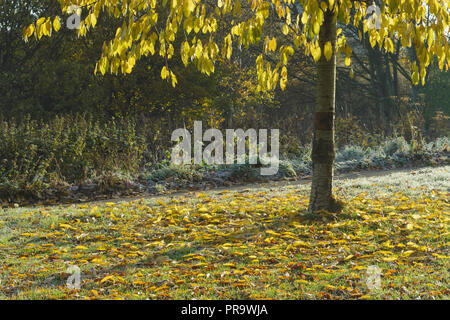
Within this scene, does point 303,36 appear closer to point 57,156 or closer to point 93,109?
point 57,156

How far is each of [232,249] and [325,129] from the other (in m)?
2.08

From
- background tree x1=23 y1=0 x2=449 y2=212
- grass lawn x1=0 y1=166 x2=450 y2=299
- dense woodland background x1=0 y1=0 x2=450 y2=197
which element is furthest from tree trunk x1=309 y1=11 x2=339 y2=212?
dense woodland background x1=0 y1=0 x2=450 y2=197

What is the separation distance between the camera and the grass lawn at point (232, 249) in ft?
12.1

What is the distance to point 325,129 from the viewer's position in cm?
601

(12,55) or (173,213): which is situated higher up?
(12,55)

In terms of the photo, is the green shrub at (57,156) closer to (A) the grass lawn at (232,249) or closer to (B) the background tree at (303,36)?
(A) the grass lawn at (232,249)

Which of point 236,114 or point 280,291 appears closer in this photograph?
point 280,291

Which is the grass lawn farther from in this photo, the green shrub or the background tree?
the green shrub

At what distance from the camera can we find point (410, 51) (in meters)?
22.9

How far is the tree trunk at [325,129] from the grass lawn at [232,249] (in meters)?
0.24

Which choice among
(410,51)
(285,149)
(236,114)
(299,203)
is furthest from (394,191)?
(410,51)

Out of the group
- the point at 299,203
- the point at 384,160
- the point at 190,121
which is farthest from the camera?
the point at 190,121

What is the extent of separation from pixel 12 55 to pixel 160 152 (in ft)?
20.2

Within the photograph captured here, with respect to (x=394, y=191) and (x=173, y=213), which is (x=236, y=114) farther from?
(x=173, y=213)
